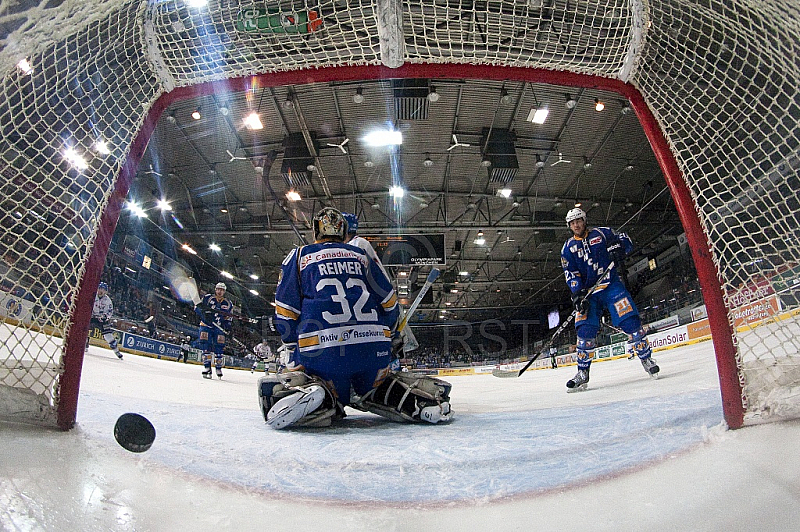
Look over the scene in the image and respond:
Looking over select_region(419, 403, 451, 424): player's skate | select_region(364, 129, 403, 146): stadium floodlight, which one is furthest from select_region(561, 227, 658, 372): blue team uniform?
select_region(364, 129, 403, 146): stadium floodlight

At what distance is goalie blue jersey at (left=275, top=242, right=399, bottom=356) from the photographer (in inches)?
78.8

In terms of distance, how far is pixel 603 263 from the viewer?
3457 millimetres

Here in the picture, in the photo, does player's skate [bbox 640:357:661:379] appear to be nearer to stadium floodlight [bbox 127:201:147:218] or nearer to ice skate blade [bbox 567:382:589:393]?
ice skate blade [bbox 567:382:589:393]

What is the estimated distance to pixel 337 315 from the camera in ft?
6.61

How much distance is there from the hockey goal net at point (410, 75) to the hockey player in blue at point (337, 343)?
849 millimetres

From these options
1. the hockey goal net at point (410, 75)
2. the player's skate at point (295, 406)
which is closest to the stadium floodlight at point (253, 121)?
the hockey goal net at point (410, 75)

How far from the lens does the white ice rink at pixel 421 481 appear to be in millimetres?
703

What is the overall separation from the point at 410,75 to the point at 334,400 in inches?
58.6

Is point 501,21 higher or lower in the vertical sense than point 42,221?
higher

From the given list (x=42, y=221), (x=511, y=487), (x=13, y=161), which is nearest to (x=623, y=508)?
(x=511, y=487)

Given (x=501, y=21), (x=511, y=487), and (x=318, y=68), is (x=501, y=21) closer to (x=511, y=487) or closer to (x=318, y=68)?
(x=318, y=68)

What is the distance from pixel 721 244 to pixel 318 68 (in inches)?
59.2

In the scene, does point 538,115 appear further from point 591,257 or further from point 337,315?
point 337,315

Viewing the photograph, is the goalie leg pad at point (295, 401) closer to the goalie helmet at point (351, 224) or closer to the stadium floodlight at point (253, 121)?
the goalie helmet at point (351, 224)
